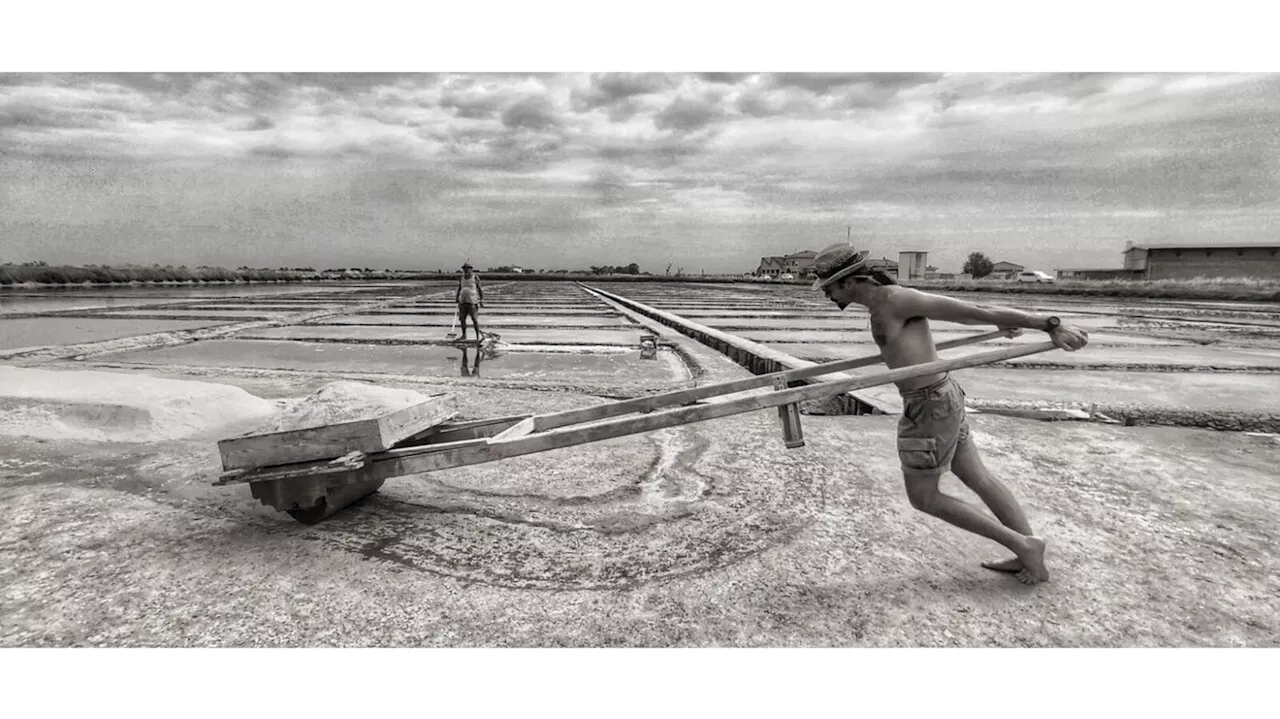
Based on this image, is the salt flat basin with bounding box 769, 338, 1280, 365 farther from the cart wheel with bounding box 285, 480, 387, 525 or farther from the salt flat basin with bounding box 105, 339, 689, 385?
the cart wheel with bounding box 285, 480, 387, 525

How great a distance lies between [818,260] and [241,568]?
2.45 metres

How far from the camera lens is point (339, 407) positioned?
2643 millimetres

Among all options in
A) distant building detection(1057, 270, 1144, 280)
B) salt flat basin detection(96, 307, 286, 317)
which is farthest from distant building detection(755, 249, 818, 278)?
distant building detection(1057, 270, 1144, 280)

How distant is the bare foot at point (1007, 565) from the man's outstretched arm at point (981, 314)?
0.82 m

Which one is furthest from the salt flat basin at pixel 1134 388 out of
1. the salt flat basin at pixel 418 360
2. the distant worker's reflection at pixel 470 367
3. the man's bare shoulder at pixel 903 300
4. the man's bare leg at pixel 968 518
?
the distant worker's reflection at pixel 470 367

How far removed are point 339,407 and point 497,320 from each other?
39.7 ft

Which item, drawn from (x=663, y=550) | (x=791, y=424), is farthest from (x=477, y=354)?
(x=791, y=424)

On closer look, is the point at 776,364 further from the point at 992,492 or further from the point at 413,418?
the point at 413,418

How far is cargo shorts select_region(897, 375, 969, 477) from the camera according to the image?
6.86 feet

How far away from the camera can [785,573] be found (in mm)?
2320

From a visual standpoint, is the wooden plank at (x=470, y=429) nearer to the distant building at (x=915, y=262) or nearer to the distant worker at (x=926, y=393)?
the distant worker at (x=926, y=393)

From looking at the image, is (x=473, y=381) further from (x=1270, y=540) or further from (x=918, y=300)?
(x=1270, y=540)

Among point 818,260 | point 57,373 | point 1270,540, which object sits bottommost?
point 1270,540

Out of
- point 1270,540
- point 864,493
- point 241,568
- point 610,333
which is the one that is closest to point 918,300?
point 864,493
